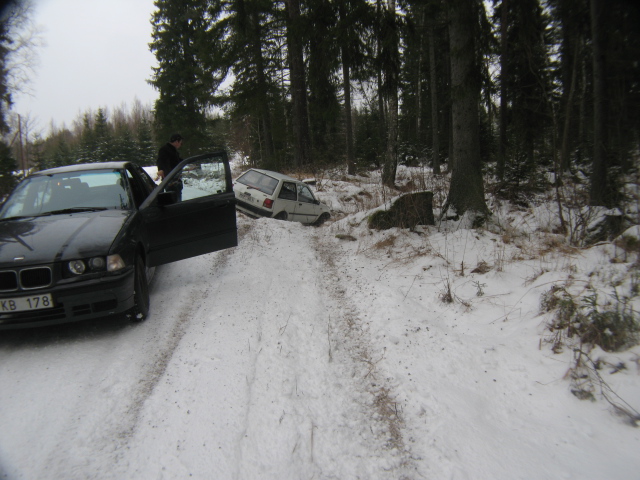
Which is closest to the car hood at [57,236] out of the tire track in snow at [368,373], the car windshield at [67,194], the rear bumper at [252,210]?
the car windshield at [67,194]

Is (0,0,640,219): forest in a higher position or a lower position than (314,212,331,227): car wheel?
higher

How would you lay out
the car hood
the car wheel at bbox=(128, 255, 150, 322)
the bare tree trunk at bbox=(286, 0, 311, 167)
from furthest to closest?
the bare tree trunk at bbox=(286, 0, 311, 167) < the car wheel at bbox=(128, 255, 150, 322) < the car hood

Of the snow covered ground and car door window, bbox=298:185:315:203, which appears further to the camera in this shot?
car door window, bbox=298:185:315:203

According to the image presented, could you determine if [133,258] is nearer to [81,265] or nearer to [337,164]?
[81,265]

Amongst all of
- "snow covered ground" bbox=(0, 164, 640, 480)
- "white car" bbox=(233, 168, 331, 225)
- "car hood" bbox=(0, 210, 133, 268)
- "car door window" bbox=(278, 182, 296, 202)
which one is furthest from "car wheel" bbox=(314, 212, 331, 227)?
"car hood" bbox=(0, 210, 133, 268)

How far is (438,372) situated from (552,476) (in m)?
1.20

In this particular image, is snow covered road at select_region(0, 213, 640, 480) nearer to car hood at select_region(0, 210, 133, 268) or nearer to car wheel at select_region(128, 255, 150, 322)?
car wheel at select_region(128, 255, 150, 322)

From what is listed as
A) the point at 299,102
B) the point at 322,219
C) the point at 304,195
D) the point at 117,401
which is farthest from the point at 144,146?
the point at 117,401

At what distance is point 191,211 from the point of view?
5285mm

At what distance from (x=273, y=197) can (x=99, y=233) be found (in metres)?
6.54

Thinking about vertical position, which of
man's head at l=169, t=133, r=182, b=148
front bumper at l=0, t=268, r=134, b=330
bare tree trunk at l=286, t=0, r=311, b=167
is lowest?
front bumper at l=0, t=268, r=134, b=330

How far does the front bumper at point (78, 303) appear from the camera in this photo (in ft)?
11.1

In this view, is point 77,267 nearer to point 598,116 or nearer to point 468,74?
point 468,74

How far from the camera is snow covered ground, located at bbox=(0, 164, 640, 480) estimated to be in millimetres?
2336
